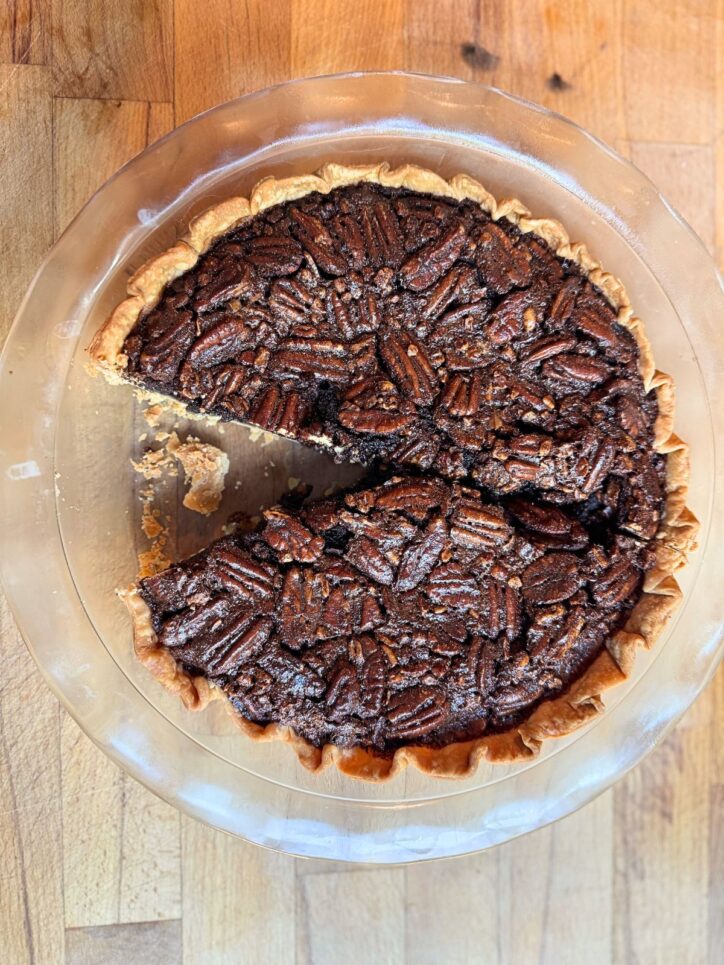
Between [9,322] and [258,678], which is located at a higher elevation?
[9,322]

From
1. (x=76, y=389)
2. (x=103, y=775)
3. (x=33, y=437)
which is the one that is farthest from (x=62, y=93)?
(x=103, y=775)

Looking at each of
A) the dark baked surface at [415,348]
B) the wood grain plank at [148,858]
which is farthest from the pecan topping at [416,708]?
the wood grain plank at [148,858]

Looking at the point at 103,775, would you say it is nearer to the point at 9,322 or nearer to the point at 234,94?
the point at 9,322

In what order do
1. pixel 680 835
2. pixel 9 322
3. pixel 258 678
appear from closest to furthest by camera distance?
pixel 258 678 < pixel 9 322 < pixel 680 835

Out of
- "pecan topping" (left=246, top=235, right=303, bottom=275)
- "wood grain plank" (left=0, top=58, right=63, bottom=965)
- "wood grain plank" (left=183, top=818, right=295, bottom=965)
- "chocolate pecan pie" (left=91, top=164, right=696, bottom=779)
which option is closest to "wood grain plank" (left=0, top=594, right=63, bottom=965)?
"wood grain plank" (left=0, top=58, right=63, bottom=965)

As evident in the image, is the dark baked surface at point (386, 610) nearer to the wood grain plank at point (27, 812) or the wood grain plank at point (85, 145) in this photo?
the wood grain plank at point (27, 812)

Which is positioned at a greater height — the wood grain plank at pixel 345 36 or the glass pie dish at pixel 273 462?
the wood grain plank at pixel 345 36

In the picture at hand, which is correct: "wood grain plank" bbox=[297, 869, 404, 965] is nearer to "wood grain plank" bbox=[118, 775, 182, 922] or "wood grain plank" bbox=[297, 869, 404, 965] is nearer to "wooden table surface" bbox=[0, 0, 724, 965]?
"wooden table surface" bbox=[0, 0, 724, 965]
